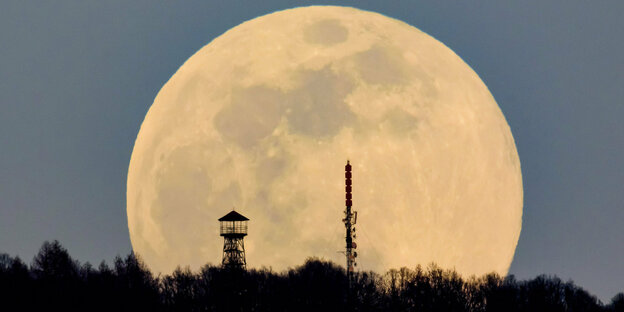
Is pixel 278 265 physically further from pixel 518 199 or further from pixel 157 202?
pixel 518 199

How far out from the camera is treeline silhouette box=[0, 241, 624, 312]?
121625 millimetres

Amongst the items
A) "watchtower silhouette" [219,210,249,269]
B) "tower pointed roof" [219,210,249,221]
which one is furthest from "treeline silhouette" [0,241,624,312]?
"tower pointed roof" [219,210,249,221]

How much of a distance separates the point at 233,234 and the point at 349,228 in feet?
39.8

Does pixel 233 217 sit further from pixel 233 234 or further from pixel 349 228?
pixel 349 228

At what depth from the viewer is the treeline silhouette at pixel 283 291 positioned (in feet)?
399

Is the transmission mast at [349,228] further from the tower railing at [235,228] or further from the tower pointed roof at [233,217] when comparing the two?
the tower pointed roof at [233,217]

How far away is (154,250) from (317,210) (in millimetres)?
19555

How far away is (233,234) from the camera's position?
121 metres

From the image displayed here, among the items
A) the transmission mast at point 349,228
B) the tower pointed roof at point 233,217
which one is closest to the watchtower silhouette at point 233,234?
the tower pointed roof at point 233,217

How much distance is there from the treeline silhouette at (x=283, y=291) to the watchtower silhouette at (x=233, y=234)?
3.66 feet

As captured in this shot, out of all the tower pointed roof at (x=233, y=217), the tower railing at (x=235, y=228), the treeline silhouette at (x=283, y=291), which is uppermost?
the tower pointed roof at (x=233, y=217)

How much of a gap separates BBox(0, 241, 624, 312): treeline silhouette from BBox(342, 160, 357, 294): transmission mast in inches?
67.1

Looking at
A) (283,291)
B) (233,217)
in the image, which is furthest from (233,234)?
(283,291)

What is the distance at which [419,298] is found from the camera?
126062 mm
